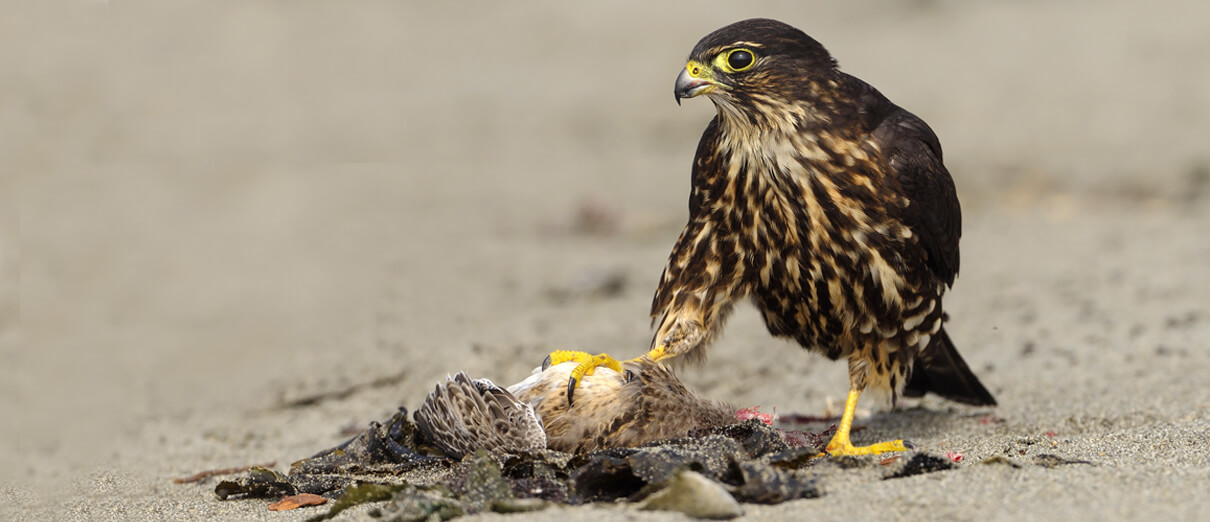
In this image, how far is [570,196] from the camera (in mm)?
10461

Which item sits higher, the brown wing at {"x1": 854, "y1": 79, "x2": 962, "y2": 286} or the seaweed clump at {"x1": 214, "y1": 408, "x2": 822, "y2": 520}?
the brown wing at {"x1": 854, "y1": 79, "x2": 962, "y2": 286}

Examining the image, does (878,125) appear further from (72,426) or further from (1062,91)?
(1062,91)

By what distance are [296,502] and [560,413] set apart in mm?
824

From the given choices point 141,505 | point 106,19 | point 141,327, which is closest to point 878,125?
point 141,505

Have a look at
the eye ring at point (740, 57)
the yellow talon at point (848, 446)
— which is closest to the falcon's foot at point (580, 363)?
the yellow talon at point (848, 446)

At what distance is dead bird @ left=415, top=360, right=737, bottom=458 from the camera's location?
3.47m

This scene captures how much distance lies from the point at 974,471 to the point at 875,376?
109 centimetres

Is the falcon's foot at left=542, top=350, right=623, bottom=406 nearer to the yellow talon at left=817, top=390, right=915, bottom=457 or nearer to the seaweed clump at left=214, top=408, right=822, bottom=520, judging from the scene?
the seaweed clump at left=214, top=408, right=822, bottom=520

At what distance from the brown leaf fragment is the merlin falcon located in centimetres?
82

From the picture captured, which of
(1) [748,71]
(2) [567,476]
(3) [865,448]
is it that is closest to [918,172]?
(1) [748,71]

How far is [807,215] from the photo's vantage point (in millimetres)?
3773

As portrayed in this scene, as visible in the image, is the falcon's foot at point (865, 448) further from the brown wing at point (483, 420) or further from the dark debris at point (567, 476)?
the brown wing at point (483, 420)

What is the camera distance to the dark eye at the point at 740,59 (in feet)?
12.4

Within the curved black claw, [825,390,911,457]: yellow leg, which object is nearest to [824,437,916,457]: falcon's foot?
[825,390,911,457]: yellow leg
